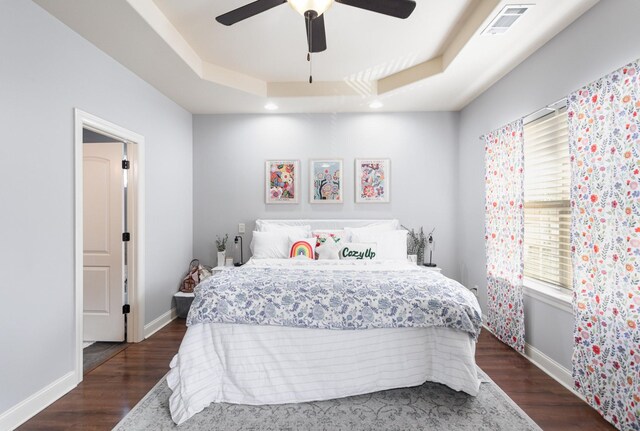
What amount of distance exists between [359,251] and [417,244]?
1.00 meters

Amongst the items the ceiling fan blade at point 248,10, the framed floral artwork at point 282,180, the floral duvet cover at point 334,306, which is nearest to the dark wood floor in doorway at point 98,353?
the floral duvet cover at point 334,306

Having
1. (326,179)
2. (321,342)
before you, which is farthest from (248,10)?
(326,179)

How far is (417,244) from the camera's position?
429cm

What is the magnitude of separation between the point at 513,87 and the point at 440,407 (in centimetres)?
291

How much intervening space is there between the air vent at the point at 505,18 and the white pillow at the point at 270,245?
9.36 feet

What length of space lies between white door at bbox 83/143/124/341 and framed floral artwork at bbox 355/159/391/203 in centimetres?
283

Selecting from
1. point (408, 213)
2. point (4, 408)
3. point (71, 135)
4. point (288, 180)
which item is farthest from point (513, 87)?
point (4, 408)

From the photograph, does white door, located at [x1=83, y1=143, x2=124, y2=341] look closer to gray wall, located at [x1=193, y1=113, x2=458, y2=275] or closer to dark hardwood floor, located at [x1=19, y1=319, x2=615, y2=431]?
dark hardwood floor, located at [x1=19, y1=319, x2=615, y2=431]

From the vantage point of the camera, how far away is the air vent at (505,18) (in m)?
2.19

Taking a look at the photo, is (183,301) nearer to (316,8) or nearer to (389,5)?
(316,8)

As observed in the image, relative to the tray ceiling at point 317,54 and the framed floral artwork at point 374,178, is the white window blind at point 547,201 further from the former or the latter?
the framed floral artwork at point 374,178

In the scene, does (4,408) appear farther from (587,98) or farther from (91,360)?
(587,98)

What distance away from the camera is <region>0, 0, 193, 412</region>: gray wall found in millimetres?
1946

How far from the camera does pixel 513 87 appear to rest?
3123 mm
